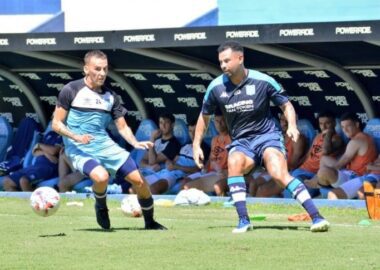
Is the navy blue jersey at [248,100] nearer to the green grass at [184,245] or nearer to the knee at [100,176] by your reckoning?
the green grass at [184,245]

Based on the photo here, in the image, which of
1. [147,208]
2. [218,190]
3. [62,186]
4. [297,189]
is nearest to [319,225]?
[297,189]

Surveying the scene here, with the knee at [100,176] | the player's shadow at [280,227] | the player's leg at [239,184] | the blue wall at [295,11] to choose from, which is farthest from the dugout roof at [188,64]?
the knee at [100,176]

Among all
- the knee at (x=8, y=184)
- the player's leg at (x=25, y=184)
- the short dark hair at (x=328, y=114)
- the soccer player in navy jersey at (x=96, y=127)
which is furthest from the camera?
the knee at (x=8, y=184)

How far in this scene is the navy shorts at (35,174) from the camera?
66.2 ft

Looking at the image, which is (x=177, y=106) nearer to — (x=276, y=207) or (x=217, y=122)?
(x=217, y=122)

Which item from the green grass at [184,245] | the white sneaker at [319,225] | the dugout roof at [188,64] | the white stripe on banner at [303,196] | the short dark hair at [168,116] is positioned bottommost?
the green grass at [184,245]

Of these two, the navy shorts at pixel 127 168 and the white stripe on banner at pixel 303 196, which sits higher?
the navy shorts at pixel 127 168

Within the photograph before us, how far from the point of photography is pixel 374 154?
17.1m

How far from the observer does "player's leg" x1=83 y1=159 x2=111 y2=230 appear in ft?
38.5

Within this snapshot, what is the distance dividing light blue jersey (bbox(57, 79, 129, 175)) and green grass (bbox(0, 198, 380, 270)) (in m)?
0.74

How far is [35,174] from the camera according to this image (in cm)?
2020

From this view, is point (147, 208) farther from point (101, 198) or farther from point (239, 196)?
point (239, 196)

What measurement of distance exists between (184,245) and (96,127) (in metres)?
2.22

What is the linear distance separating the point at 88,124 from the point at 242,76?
1649 mm
